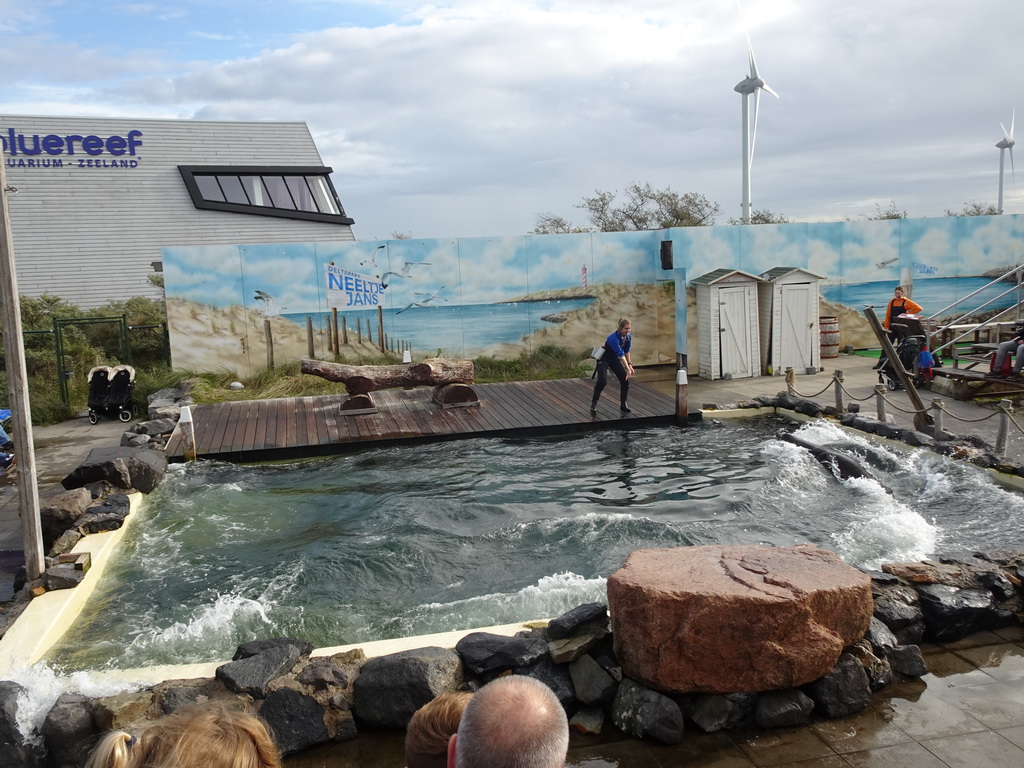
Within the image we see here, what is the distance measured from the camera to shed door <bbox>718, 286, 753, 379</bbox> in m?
16.5

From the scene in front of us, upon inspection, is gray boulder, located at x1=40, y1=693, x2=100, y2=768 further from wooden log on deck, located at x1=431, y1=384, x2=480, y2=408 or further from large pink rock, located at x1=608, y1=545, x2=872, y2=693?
wooden log on deck, located at x1=431, y1=384, x2=480, y2=408

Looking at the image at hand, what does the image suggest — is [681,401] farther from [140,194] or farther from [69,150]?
[69,150]

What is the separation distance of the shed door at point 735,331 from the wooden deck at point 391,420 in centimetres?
248

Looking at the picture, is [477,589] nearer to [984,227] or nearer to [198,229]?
[984,227]

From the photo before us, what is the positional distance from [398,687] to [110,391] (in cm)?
1212

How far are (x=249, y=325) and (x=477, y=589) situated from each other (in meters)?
11.5

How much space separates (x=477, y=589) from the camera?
6.58 meters

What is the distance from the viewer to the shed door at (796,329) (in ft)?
54.9

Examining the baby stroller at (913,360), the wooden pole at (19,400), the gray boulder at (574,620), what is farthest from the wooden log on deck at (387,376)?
the gray boulder at (574,620)

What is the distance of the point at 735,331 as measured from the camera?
54.2ft

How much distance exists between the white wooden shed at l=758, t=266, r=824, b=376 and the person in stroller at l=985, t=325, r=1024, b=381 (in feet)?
13.4

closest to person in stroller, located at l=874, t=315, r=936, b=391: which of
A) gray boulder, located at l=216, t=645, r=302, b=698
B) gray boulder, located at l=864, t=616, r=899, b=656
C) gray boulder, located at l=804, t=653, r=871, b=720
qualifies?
gray boulder, located at l=864, t=616, r=899, b=656

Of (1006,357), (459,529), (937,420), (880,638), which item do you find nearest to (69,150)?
(459,529)

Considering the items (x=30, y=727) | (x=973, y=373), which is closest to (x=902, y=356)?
(x=973, y=373)
